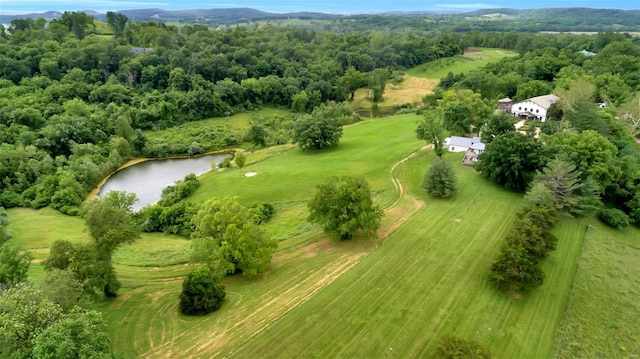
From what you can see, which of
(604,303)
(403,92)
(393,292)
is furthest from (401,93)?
(393,292)

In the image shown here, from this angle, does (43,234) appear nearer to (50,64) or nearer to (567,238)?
(567,238)

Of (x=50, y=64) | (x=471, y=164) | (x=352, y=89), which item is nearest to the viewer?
(x=471, y=164)

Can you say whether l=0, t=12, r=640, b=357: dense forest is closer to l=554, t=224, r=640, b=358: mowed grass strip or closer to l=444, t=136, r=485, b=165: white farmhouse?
l=444, t=136, r=485, b=165: white farmhouse

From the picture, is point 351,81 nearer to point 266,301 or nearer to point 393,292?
point 393,292

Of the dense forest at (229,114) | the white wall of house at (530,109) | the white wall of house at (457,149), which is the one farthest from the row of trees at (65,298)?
the white wall of house at (530,109)

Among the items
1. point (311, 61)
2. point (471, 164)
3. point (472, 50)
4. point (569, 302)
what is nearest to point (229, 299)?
point (569, 302)
